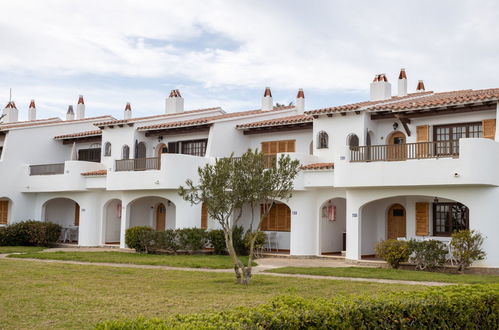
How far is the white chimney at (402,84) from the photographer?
28422 mm

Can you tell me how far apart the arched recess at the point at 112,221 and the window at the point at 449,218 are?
1637 cm

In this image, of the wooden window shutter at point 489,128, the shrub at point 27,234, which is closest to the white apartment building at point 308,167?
the wooden window shutter at point 489,128

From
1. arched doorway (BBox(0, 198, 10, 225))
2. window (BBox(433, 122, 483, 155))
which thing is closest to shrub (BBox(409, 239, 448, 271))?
window (BBox(433, 122, 483, 155))

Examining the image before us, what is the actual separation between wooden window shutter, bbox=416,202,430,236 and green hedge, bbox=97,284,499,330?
12832mm

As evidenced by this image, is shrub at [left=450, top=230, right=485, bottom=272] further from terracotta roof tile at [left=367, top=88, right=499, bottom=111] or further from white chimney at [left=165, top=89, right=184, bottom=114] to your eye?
white chimney at [left=165, top=89, right=184, bottom=114]

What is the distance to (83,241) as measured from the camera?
100 feet

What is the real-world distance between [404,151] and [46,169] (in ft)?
64.9

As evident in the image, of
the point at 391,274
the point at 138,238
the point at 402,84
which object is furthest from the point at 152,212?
the point at 391,274

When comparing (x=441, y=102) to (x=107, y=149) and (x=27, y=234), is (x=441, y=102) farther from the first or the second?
(x=27, y=234)

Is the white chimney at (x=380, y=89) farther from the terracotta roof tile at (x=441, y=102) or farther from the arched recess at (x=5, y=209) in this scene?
the arched recess at (x=5, y=209)

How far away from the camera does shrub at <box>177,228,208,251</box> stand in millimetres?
25422

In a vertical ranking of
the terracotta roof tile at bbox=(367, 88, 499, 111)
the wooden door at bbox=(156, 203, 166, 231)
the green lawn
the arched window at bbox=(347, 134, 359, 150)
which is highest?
the terracotta roof tile at bbox=(367, 88, 499, 111)

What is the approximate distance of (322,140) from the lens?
2561 cm

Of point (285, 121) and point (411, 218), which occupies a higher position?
point (285, 121)
